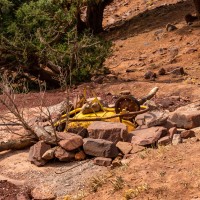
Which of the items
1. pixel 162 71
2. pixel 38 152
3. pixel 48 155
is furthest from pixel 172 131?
pixel 162 71

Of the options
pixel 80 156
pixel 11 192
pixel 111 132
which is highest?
pixel 111 132

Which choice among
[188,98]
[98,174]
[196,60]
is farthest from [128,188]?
[196,60]

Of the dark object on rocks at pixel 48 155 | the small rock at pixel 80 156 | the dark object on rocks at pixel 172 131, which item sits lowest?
the small rock at pixel 80 156

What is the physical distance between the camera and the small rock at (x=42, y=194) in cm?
591

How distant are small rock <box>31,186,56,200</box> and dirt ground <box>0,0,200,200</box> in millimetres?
130

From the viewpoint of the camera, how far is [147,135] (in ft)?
23.0

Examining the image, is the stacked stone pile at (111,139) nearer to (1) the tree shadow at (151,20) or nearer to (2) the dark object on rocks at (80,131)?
(2) the dark object on rocks at (80,131)

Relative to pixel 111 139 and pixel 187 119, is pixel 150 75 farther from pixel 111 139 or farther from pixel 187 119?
pixel 111 139

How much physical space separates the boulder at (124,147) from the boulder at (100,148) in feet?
0.28

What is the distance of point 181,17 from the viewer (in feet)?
61.1

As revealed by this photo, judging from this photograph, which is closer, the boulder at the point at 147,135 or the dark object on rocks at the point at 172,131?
the boulder at the point at 147,135

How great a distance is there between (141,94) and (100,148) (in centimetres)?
414

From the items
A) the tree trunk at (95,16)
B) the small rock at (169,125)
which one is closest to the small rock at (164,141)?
the small rock at (169,125)

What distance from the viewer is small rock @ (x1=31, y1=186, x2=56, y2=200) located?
5914 millimetres
